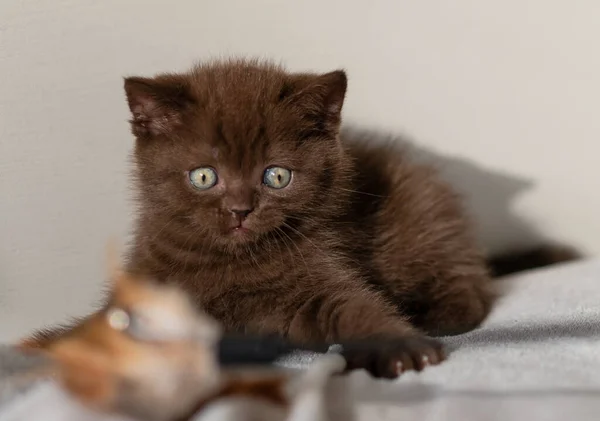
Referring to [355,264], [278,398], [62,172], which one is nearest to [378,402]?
[278,398]

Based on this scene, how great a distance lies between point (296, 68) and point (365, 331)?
0.73 metres

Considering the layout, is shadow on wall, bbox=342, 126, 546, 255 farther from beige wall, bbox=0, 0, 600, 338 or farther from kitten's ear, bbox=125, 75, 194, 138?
kitten's ear, bbox=125, 75, 194, 138

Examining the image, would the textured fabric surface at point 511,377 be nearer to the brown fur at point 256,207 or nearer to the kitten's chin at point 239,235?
the brown fur at point 256,207

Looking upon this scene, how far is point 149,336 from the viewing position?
83cm

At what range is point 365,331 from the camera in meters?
1.00

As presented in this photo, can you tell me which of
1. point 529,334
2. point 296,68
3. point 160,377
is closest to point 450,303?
point 529,334

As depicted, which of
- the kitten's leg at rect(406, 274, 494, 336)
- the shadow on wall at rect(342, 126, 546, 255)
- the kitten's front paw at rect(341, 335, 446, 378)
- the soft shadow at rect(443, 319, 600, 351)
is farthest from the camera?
the shadow on wall at rect(342, 126, 546, 255)

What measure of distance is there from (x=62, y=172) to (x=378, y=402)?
3.17ft

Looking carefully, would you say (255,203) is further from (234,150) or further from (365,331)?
(365,331)

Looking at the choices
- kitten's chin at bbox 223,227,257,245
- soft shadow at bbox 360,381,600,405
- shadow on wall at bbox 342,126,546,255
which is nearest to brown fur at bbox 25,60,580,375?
kitten's chin at bbox 223,227,257,245

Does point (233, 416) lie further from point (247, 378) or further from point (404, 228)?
point (404, 228)

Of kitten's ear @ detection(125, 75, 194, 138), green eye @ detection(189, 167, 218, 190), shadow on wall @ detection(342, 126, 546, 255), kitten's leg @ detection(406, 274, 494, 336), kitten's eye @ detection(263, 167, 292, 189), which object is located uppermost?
kitten's ear @ detection(125, 75, 194, 138)

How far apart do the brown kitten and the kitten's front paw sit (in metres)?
0.01

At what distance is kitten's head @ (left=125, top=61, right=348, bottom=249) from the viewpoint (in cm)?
107
